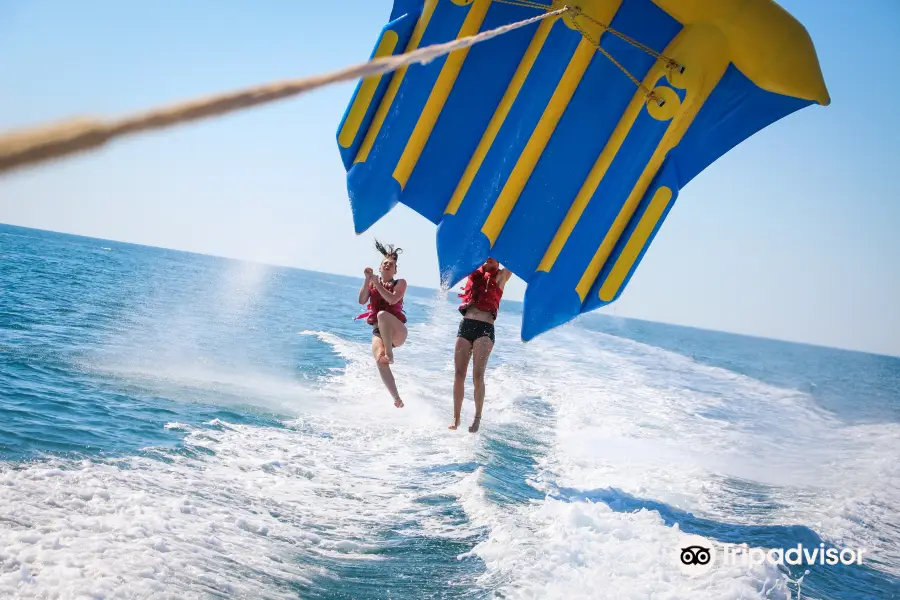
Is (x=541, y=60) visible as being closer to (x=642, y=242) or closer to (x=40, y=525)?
(x=642, y=242)

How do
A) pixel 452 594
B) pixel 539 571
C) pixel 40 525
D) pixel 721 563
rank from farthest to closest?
pixel 721 563 → pixel 539 571 → pixel 452 594 → pixel 40 525

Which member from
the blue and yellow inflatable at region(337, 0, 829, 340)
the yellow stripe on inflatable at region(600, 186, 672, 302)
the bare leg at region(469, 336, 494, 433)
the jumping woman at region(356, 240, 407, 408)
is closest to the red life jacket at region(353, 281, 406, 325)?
the jumping woman at region(356, 240, 407, 408)

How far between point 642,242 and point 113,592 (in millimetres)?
3254

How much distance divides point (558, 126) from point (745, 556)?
332cm

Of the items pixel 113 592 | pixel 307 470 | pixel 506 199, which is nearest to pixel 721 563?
pixel 506 199

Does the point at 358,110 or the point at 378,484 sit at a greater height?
the point at 358,110

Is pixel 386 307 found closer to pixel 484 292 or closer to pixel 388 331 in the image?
pixel 388 331

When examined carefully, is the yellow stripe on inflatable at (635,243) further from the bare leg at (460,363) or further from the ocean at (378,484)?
the ocean at (378,484)

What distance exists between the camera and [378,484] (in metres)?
5.73

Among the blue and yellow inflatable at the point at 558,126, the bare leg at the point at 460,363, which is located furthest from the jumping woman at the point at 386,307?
the blue and yellow inflatable at the point at 558,126

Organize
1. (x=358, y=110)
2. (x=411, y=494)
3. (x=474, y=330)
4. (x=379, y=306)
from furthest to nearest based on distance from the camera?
(x=411, y=494), (x=379, y=306), (x=474, y=330), (x=358, y=110)

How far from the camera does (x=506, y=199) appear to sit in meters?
4.10

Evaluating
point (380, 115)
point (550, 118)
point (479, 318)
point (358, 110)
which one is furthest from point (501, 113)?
point (479, 318)

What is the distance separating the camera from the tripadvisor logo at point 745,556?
14.9 ft
